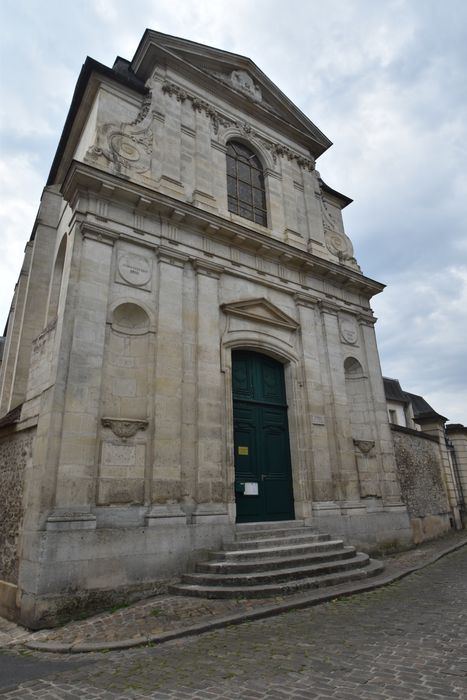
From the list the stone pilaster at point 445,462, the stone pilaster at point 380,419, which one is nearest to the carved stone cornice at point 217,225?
the stone pilaster at point 380,419

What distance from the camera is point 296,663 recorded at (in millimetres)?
3506

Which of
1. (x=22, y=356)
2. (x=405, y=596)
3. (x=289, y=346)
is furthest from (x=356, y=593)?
(x=22, y=356)

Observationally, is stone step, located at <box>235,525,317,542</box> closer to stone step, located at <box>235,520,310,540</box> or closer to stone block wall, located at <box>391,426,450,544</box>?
stone step, located at <box>235,520,310,540</box>

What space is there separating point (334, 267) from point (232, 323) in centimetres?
351

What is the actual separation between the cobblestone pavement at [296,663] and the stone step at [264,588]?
55cm

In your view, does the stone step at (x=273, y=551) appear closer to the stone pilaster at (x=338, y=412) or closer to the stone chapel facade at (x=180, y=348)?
the stone chapel facade at (x=180, y=348)

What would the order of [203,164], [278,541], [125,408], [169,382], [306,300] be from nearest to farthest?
[125,408] < [278,541] < [169,382] < [203,164] < [306,300]

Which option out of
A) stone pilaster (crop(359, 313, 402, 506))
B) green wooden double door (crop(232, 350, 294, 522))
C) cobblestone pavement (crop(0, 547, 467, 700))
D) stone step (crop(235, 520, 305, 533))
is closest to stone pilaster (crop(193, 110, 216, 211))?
green wooden double door (crop(232, 350, 294, 522))

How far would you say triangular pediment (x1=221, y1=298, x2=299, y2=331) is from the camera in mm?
8484

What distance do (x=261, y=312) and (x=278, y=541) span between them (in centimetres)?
437

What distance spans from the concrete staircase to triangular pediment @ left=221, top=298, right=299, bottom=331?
387 cm

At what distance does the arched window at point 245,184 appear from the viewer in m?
10.2

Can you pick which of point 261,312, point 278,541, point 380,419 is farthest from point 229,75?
point 278,541

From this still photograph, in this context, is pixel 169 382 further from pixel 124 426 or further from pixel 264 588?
pixel 264 588
